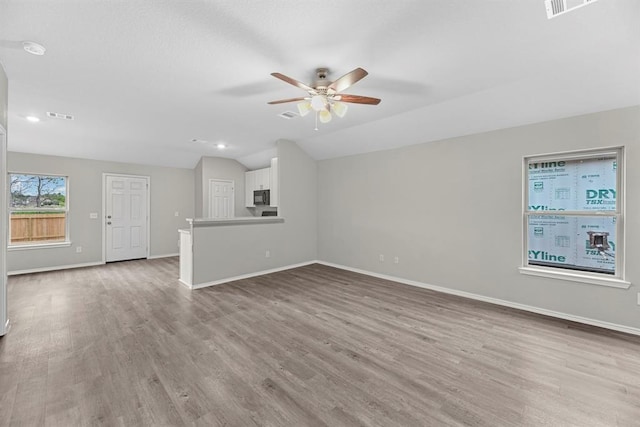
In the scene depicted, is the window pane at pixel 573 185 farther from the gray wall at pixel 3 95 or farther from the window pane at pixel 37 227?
the window pane at pixel 37 227

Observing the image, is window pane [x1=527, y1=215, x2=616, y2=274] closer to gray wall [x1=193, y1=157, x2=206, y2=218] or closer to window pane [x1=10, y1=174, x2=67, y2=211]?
gray wall [x1=193, y1=157, x2=206, y2=218]

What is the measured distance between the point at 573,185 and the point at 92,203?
885cm

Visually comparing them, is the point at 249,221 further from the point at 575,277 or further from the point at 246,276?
the point at 575,277

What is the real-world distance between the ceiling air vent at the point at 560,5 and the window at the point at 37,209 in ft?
26.9

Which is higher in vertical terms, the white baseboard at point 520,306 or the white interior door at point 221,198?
the white interior door at point 221,198

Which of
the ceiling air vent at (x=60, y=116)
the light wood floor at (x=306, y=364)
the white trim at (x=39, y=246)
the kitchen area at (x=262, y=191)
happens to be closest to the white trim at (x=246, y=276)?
the light wood floor at (x=306, y=364)

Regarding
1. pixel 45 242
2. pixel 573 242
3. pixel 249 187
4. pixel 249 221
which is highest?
pixel 249 187

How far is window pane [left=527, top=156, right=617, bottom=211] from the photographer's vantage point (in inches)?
123

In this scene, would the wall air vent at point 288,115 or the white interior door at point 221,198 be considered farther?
the white interior door at point 221,198

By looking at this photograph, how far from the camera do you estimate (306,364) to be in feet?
7.60

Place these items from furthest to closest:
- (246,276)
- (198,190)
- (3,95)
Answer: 1. (198,190)
2. (246,276)
3. (3,95)

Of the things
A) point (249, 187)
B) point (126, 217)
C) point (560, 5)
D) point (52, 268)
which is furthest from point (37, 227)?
point (560, 5)

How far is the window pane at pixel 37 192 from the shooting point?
5453 millimetres

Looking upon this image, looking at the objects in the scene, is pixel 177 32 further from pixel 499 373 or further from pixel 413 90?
pixel 499 373
